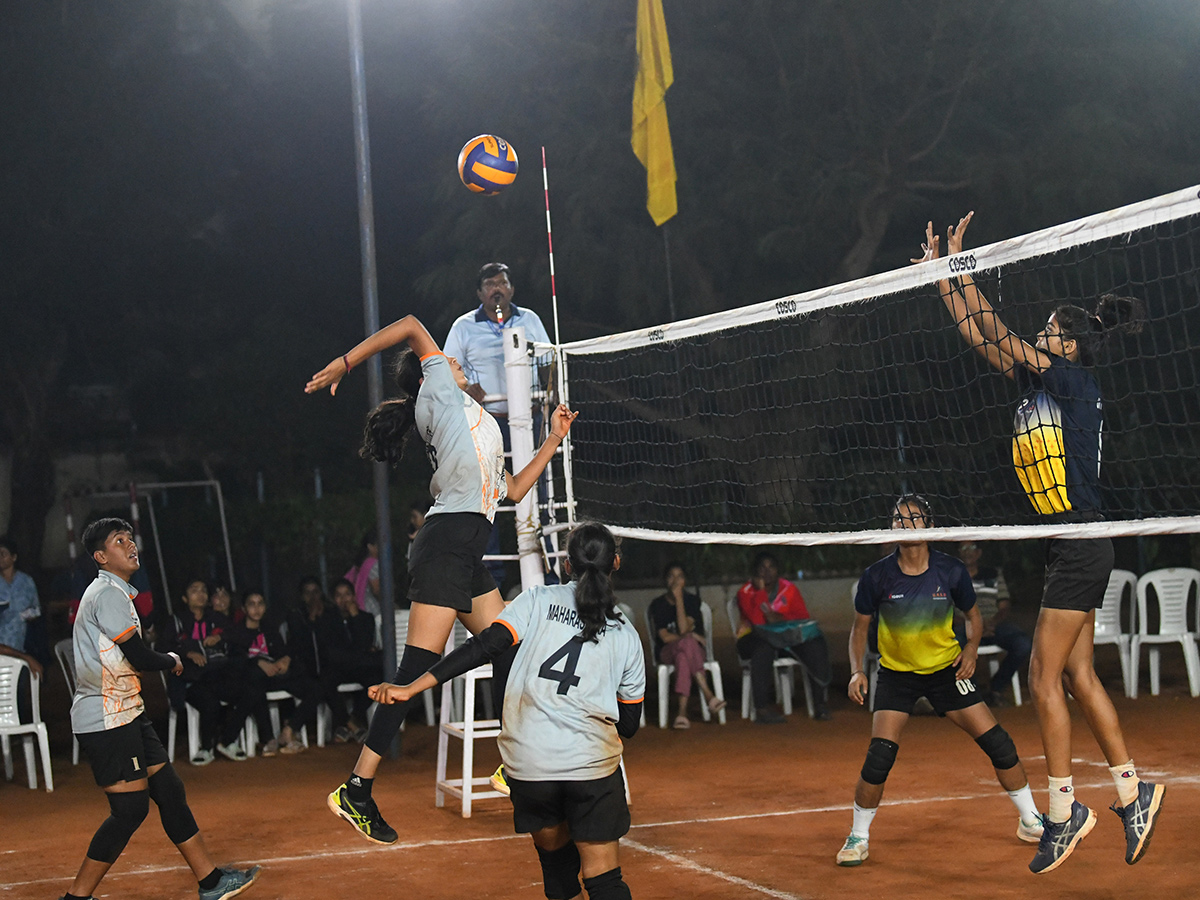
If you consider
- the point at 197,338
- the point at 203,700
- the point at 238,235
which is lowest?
the point at 203,700

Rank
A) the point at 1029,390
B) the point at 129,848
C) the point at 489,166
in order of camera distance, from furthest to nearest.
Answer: the point at 489,166
the point at 129,848
the point at 1029,390

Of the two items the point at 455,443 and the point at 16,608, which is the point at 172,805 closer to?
the point at 455,443

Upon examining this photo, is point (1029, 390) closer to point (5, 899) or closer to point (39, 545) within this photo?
point (5, 899)

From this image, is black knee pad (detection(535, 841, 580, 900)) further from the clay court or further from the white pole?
the white pole

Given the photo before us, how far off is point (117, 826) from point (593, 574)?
277 centimetres

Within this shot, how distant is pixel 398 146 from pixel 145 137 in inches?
250

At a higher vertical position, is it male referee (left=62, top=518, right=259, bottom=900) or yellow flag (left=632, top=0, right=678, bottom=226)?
yellow flag (left=632, top=0, right=678, bottom=226)

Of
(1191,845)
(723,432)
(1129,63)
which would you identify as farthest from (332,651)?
(1129,63)

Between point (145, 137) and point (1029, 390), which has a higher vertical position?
point (145, 137)

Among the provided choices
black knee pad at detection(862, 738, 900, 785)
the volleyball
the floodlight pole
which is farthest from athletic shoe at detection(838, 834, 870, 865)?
the volleyball

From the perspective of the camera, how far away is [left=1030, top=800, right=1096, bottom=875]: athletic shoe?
211 inches

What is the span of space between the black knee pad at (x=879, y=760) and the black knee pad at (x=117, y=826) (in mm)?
3361

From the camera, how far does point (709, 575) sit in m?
20.6

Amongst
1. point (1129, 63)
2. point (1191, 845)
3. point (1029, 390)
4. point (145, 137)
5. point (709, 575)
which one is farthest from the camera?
point (145, 137)
